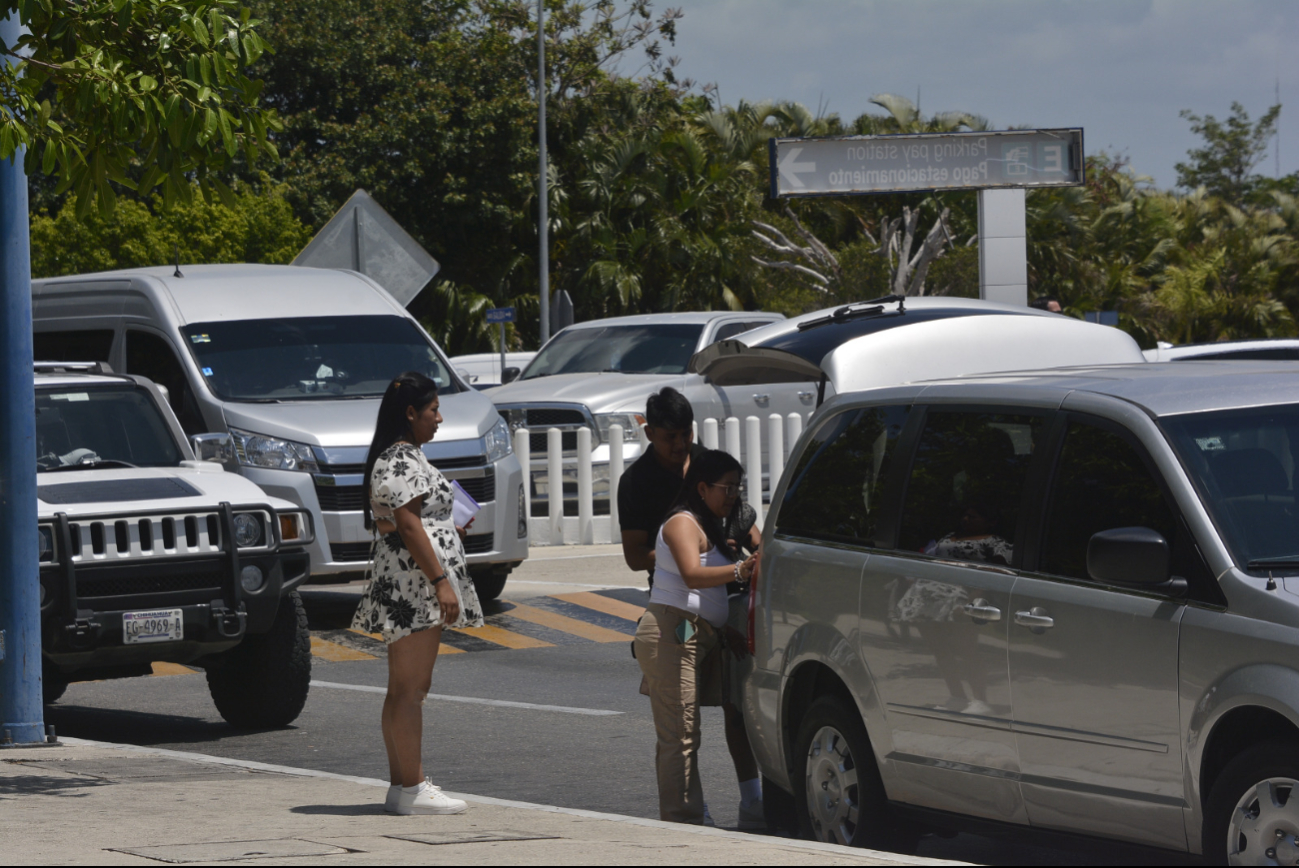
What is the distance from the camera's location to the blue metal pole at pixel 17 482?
8422 millimetres

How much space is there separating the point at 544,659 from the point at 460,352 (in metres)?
32.8

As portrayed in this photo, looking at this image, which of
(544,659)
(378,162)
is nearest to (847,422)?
(544,659)

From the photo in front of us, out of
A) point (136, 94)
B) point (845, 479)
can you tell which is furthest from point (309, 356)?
point (845, 479)

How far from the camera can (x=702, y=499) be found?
22.9 feet

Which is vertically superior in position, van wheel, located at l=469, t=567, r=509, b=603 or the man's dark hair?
the man's dark hair

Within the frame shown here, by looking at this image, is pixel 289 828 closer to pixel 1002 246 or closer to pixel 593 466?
pixel 593 466

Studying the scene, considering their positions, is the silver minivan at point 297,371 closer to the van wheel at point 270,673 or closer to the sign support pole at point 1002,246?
the van wheel at point 270,673

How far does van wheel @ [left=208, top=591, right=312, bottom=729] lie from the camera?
31.0ft

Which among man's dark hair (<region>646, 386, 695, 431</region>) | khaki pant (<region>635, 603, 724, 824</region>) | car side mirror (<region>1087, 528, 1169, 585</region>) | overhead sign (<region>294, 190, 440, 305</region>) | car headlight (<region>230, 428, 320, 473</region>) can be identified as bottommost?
khaki pant (<region>635, 603, 724, 824</region>)

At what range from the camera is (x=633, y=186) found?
138 ft

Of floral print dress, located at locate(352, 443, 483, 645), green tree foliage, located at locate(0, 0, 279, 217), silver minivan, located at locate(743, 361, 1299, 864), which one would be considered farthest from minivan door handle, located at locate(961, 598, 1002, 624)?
green tree foliage, located at locate(0, 0, 279, 217)

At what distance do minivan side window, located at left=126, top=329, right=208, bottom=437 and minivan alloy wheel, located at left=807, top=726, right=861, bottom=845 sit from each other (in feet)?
23.9

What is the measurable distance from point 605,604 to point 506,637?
4.35 ft

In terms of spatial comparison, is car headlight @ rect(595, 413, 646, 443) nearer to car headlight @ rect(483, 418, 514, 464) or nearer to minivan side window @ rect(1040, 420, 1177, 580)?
car headlight @ rect(483, 418, 514, 464)
